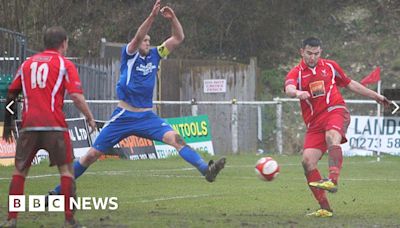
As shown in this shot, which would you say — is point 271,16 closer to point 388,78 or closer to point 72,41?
point 388,78

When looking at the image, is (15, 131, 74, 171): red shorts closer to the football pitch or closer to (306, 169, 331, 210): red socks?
the football pitch

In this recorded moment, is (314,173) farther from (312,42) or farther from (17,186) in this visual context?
(17,186)

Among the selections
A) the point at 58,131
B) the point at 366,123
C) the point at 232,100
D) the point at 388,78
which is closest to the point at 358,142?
the point at 366,123

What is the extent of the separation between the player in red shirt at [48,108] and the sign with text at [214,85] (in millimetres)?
20448

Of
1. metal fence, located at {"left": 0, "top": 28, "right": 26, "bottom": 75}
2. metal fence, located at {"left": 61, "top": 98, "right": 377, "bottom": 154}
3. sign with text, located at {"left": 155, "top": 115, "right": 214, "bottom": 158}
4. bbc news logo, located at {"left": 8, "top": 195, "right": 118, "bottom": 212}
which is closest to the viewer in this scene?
bbc news logo, located at {"left": 8, "top": 195, "right": 118, "bottom": 212}

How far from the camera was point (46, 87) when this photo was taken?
11188 mm

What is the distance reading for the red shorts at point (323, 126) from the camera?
13.4m

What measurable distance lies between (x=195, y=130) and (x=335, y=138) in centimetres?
1473

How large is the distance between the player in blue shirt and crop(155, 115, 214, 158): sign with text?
512 inches

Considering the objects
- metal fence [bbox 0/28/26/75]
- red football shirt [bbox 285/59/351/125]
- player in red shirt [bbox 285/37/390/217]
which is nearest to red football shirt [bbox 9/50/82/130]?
player in red shirt [bbox 285/37/390/217]

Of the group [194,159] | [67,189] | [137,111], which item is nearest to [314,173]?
[194,159]

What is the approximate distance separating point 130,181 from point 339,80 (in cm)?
588

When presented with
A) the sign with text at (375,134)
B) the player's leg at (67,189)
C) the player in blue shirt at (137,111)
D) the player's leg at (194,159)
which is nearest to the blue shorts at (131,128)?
the player in blue shirt at (137,111)

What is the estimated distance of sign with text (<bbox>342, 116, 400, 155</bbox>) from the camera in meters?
27.4
